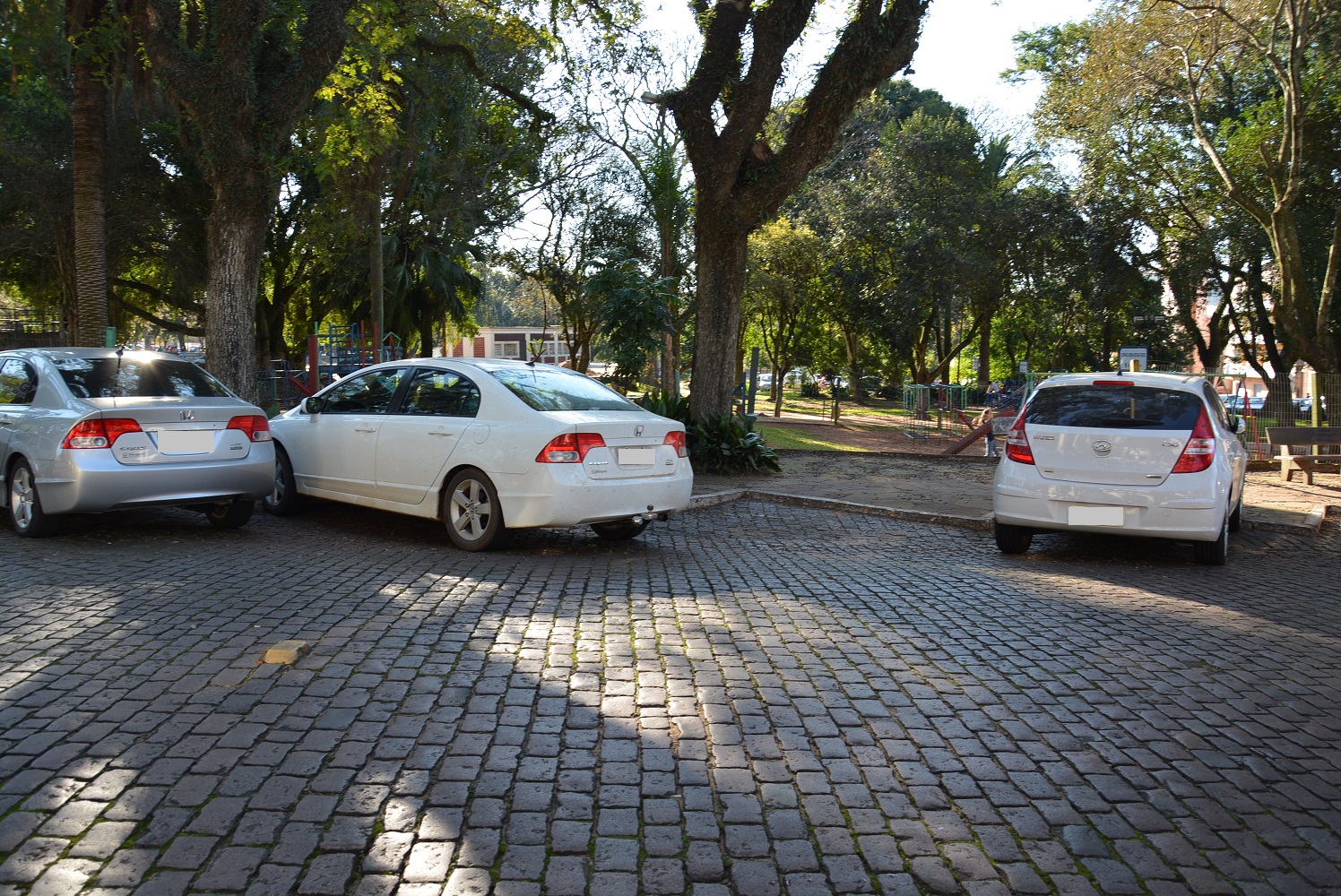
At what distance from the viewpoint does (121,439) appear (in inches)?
313

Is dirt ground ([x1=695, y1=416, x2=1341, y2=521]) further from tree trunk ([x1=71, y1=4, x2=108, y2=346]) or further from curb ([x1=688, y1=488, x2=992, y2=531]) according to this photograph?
tree trunk ([x1=71, y1=4, x2=108, y2=346])

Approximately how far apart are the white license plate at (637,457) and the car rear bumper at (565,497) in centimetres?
13

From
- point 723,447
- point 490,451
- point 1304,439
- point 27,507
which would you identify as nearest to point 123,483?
point 27,507

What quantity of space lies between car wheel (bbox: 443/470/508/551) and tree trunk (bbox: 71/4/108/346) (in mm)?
10018

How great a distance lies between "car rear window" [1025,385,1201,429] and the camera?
331 inches

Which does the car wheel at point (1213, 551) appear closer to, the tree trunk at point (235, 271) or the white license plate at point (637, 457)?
the white license plate at point (637, 457)

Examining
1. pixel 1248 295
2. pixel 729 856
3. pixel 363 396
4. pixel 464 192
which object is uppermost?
pixel 464 192

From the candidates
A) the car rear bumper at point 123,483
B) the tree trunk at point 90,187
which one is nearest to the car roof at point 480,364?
the car rear bumper at point 123,483

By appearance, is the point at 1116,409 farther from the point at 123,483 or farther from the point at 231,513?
the point at 123,483

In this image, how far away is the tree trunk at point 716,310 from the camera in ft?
46.9

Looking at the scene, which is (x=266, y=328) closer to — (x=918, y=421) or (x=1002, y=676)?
(x=918, y=421)

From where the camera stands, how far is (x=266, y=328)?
34.5m

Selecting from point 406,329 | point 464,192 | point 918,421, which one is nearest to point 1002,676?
point 918,421

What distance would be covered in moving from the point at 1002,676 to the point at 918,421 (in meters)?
Result: 21.4
